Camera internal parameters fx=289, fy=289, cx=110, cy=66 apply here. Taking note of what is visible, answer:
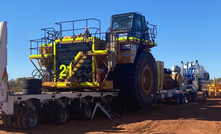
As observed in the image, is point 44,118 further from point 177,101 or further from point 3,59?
point 177,101

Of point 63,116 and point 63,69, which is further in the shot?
point 63,69

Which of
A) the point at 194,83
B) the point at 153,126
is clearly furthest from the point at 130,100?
the point at 194,83

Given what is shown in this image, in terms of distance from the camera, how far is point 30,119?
936 cm

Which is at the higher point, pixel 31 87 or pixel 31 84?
pixel 31 84

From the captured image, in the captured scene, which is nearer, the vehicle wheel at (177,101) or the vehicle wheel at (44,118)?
the vehicle wheel at (44,118)

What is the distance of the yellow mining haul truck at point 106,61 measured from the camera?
12273mm

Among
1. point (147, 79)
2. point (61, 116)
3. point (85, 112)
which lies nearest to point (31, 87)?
point (61, 116)

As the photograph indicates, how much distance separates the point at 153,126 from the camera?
10.6m

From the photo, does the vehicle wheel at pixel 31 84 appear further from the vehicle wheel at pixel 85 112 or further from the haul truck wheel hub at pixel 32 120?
the vehicle wheel at pixel 85 112

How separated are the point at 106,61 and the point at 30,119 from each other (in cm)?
435

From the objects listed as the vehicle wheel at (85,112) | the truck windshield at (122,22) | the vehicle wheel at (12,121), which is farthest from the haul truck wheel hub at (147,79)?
the vehicle wheel at (12,121)

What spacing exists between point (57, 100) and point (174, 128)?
433 cm

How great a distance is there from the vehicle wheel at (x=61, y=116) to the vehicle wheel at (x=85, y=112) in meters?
0.92

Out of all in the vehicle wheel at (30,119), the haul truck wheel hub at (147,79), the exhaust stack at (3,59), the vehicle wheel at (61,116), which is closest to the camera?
the exhaust stack at (3,59)
